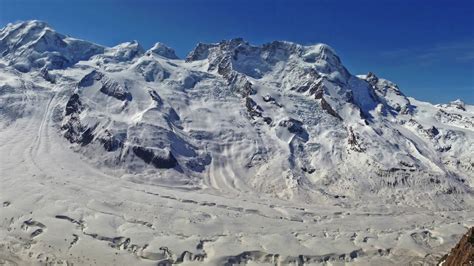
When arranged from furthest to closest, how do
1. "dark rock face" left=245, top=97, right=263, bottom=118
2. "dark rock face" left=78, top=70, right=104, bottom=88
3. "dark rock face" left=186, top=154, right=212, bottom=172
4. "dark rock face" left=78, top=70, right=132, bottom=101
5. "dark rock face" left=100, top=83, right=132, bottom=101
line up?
1. "dark rock face" left=245, top=97, right=263, bottom=118
2. "dark rock face" left=78, top=70, right=104, bottom=88
3. "dark rock face" left=78, top=70, right=132, bottom=101
4. "dark rock face" left=100, top=83, right=132, bottom=101
5. "dark rock face" left=186, top=154, right=212, bottom=172

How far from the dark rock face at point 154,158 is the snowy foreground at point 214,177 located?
0.30m

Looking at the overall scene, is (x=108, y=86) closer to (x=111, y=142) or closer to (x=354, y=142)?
(x=111, y=142)

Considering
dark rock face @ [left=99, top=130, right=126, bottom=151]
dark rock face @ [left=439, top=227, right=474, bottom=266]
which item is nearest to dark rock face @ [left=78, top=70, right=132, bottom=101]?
dark rock face @ [left=99, top=130, right=126, bottom=151]

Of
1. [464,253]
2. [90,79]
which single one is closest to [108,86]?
[90,79]

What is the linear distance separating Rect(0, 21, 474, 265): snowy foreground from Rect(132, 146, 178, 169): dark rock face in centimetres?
30

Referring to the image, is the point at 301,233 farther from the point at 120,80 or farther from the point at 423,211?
the point at 120,80

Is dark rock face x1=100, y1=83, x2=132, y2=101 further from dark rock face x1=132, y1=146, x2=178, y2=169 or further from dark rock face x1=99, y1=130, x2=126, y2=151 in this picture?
dark rock face x1=132, y1=146, x2=178, y2=169

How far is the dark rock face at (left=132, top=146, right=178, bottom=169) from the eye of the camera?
140 meters

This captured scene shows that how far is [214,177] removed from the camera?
465 feet

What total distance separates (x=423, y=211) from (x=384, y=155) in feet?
96.3

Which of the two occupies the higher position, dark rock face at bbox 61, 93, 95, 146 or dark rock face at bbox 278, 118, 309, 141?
dark rock face at bbox 278, 118, 309, 141

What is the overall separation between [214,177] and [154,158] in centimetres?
1753

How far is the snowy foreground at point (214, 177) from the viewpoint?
94.9 meters

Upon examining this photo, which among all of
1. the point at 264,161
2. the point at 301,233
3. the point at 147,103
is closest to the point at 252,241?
the point at 301,233
